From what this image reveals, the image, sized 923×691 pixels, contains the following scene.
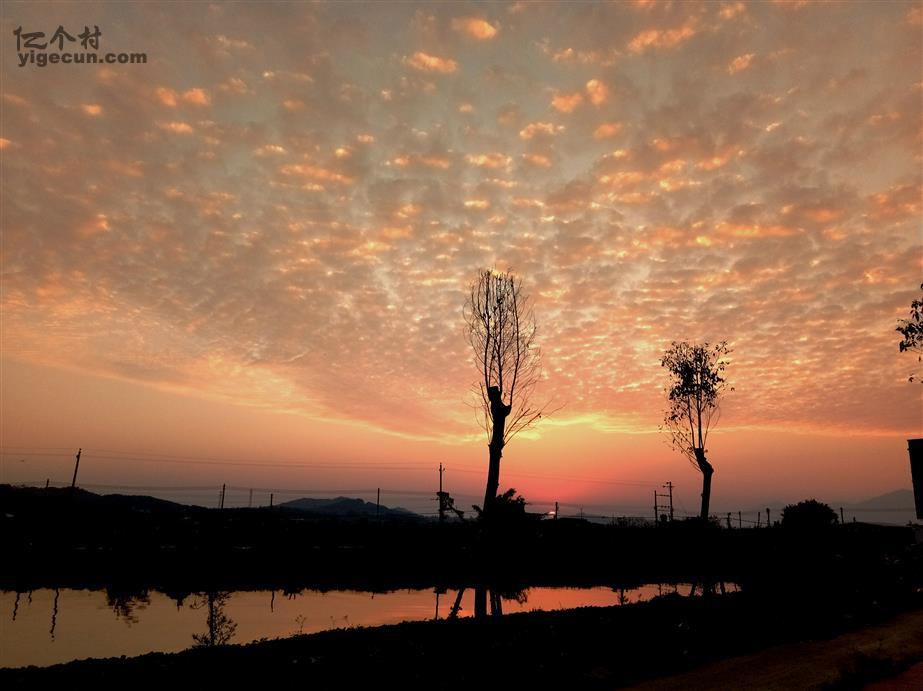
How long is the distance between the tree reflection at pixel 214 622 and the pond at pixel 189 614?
4cm

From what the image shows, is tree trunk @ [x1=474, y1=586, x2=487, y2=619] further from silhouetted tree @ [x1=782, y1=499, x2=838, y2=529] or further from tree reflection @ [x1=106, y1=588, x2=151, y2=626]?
silhouetted tree @ [x1=782, y1=499, x2=838, y2=529]

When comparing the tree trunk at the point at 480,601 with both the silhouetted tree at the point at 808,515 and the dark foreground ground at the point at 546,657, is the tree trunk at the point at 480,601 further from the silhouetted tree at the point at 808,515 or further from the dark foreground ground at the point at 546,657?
the silhouetted tree at the point at 808,515

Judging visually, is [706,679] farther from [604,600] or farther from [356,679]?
[604,600]

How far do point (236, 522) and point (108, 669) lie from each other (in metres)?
37.5

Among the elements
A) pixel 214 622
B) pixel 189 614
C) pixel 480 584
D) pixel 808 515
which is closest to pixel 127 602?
pixel 189 614

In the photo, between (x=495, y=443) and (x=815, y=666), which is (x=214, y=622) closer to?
(x=495, y=443)

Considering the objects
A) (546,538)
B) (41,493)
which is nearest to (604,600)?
(546,538)

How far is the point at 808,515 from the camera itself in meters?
23.3

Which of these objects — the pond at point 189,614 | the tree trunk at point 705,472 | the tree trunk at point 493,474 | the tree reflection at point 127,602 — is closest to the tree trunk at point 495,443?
the tree trunk at point 493,474

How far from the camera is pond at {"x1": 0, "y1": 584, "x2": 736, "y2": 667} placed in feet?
51.8

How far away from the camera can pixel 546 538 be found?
45.8m

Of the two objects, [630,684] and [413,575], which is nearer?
[630,684]

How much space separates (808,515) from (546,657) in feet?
53.2

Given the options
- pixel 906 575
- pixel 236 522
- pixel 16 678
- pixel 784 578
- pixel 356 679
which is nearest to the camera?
pixel 16 678
